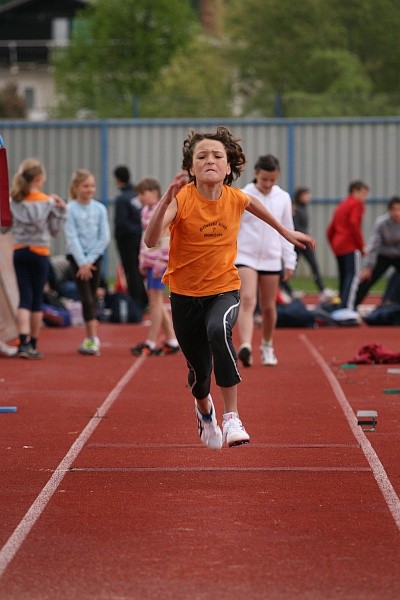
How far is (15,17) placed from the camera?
104438mm

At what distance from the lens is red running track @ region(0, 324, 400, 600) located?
5602 millimetres

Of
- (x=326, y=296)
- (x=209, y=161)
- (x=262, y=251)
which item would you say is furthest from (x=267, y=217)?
(x=326, y=296)

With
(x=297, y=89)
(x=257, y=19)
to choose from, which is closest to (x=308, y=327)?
(x=297, y=89)

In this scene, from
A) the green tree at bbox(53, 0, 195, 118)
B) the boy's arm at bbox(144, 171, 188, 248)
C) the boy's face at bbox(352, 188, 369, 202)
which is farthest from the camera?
the green tree at bbox(53, 0, 195, 118)

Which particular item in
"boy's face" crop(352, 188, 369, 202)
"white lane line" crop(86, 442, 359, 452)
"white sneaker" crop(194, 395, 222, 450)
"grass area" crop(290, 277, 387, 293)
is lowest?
"grass area" crop(290, 277, 387, 293)

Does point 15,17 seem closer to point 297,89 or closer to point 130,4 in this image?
point 130,4

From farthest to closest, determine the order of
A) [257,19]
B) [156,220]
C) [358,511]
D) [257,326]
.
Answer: [257,19], [257,326], [156,220], [358,511]

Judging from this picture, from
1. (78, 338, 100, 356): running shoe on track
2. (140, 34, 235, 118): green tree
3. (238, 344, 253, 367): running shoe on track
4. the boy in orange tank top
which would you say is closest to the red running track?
(238, 344, 253, 367): running shoe on track

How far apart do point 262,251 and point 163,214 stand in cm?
521

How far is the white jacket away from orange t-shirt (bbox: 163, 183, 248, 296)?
185 inches

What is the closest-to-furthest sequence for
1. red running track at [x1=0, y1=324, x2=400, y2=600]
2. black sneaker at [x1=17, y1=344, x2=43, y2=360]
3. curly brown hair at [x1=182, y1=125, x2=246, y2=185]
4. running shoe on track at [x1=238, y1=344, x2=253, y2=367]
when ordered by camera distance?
red running track at [x1=0, y1=324, x2=400, y2=600] → curly brown hair at [x1=182, y1=125, x2=246, y2=185] → running shoe on track at [x1=238, y1=344, x2=253, y2=367] → black sneaker at [x1=17, y1=344, x2=43, y2=360]

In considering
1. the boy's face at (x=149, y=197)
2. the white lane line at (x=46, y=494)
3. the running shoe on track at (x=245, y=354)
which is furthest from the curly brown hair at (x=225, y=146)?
the boy's face at (x=149, y=197)

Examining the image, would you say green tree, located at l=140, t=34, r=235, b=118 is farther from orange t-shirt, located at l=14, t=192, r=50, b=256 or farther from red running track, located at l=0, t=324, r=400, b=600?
red running track, located at l=0, t=324, r=400, b=600

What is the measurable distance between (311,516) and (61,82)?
6115cm
